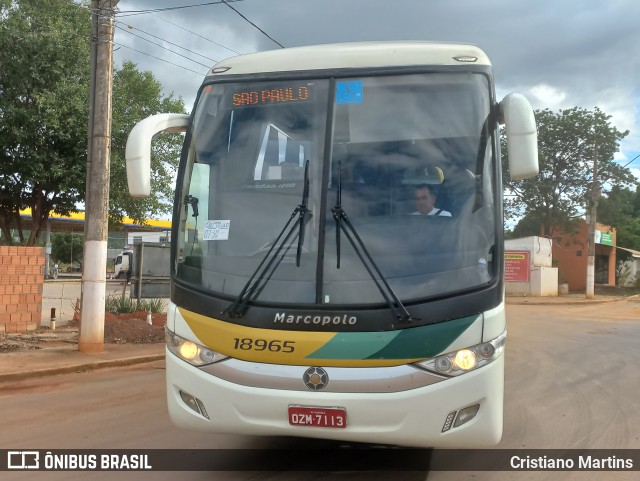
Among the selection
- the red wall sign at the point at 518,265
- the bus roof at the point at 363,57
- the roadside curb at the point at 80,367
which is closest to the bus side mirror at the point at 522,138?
the bus roof at the point at 363,57

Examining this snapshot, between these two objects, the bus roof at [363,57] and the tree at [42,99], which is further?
the tree at [42,99]

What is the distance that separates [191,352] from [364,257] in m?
1.37

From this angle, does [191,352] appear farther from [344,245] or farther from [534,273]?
[534,273]

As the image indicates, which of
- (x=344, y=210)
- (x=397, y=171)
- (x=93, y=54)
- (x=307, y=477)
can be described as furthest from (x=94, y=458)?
(x=93, y=54)

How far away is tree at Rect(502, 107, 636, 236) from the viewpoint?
41.7 metres

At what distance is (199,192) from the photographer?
A: 4.64 m

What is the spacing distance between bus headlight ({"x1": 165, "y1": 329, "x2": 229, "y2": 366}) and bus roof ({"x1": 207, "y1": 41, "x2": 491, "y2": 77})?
2.07 meters

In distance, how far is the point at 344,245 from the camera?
409 centimetres

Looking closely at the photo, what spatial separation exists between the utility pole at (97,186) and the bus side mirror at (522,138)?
739cm

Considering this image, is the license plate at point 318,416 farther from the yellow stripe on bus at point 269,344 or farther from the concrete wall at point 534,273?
the concrete wall at point 534,273

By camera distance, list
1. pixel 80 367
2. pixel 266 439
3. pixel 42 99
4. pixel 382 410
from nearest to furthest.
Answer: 1. pixel 382 410
2. pixel 266 439
3. pixel 80 367
4. pixel 42 99

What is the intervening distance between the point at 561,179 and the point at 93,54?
126 feet

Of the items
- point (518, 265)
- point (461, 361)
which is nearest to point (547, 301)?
point (518, 265)

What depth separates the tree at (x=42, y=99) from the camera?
54.7 ft
